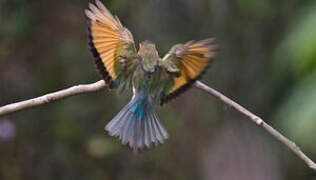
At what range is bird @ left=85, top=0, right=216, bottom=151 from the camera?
5.61 ft

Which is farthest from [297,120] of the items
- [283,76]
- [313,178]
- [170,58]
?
[313,178]

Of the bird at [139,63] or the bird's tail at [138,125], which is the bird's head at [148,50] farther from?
the bird's tail at [138,125]

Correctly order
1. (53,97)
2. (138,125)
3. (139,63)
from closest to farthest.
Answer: (53,97)
(139,63)
(138,125)

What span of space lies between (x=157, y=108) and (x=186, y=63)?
1.64m

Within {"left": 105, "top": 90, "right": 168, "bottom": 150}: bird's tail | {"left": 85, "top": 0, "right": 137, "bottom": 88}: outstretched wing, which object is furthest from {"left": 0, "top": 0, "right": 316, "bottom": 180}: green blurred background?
{"left": 85, "top": 0, "right": 137, "bottom": 88}: outstretched wing

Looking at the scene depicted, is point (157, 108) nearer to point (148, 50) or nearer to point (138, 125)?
point (138, 125)

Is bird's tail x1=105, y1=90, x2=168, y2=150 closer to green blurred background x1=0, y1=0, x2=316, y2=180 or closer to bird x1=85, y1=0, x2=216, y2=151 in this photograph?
bird x1=85, y1=0, x2=216, y2=151

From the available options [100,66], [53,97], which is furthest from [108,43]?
[53,97]

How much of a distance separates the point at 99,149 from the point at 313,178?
4.20 ft

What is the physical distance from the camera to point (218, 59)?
350 centimetres

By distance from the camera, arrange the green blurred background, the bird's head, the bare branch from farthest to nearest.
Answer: the green blurred background, the bird's head, the bare branch

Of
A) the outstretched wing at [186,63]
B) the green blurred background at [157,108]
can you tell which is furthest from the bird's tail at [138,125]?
the green blurred background at [157,108]

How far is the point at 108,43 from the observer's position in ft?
5.73

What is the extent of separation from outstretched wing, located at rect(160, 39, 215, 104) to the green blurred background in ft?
5.28
